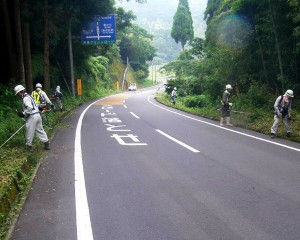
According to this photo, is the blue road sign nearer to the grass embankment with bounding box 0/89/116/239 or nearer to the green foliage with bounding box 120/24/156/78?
the grass embankment with bounding box 0/89/116/239

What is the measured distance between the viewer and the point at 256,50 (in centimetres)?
1720

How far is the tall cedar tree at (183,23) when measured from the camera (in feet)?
189

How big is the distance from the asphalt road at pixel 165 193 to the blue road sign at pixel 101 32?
59.6ft

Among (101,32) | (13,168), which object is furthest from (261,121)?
(101,32)

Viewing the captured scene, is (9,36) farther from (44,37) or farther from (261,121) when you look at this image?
(261,121)

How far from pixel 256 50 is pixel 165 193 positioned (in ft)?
44.8

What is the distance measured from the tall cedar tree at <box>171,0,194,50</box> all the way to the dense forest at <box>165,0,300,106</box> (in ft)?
113

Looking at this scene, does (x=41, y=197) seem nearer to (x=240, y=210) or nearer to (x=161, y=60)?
(x=240, y=210)

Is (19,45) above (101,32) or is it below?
below

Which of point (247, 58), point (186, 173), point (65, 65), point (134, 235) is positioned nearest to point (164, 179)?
point (186, 173)

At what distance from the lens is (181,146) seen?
9.48 meters

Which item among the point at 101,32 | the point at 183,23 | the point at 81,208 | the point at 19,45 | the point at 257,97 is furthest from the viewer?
the point at 183,23

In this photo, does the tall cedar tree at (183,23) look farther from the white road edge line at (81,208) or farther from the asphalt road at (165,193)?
the white road edge line at (81,208)

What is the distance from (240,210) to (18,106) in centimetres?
1175
